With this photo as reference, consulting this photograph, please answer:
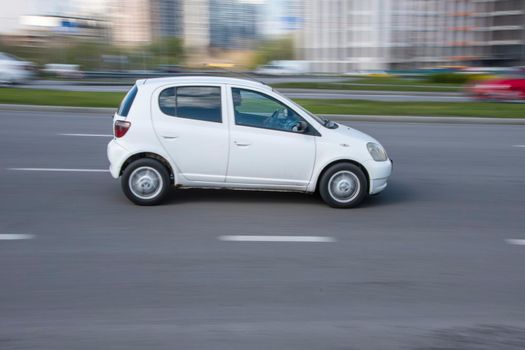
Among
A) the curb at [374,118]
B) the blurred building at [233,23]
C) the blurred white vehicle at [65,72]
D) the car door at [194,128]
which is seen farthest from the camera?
the blurred building at [233,23]

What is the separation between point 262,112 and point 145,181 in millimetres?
1628

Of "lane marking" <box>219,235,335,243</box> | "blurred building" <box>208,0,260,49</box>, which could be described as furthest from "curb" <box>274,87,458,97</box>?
"blurred building" <box>208,0,260,49</box>

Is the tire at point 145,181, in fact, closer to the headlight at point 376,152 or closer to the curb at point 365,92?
the headlight at point 376,152

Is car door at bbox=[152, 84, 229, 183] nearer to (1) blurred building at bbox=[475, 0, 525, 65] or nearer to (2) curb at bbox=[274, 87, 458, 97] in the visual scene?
(2) curb at bbox=[274, 87, 458, 97]

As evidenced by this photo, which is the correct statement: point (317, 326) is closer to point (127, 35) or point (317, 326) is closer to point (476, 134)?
point (476, 134)

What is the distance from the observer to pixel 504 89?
944 inches

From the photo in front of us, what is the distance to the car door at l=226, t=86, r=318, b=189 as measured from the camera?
7594mm

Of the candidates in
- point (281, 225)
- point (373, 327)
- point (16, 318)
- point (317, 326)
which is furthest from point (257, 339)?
point (281, 225)

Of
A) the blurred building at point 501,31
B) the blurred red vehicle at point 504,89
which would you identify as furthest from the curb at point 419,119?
the blurred building at point 501,31

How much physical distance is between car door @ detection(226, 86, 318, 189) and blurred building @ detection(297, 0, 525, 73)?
3452 inches

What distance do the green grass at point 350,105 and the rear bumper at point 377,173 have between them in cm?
1021

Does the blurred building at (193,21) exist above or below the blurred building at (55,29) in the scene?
above

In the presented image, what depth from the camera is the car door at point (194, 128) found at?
759cm

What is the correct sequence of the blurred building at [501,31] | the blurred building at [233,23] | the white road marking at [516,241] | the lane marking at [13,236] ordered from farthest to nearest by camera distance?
1. the blurred building at [233,23]
2. the blurred building at [501,31]
3. the white road marking at [516,241]
4. the lane marking at [13,236]
